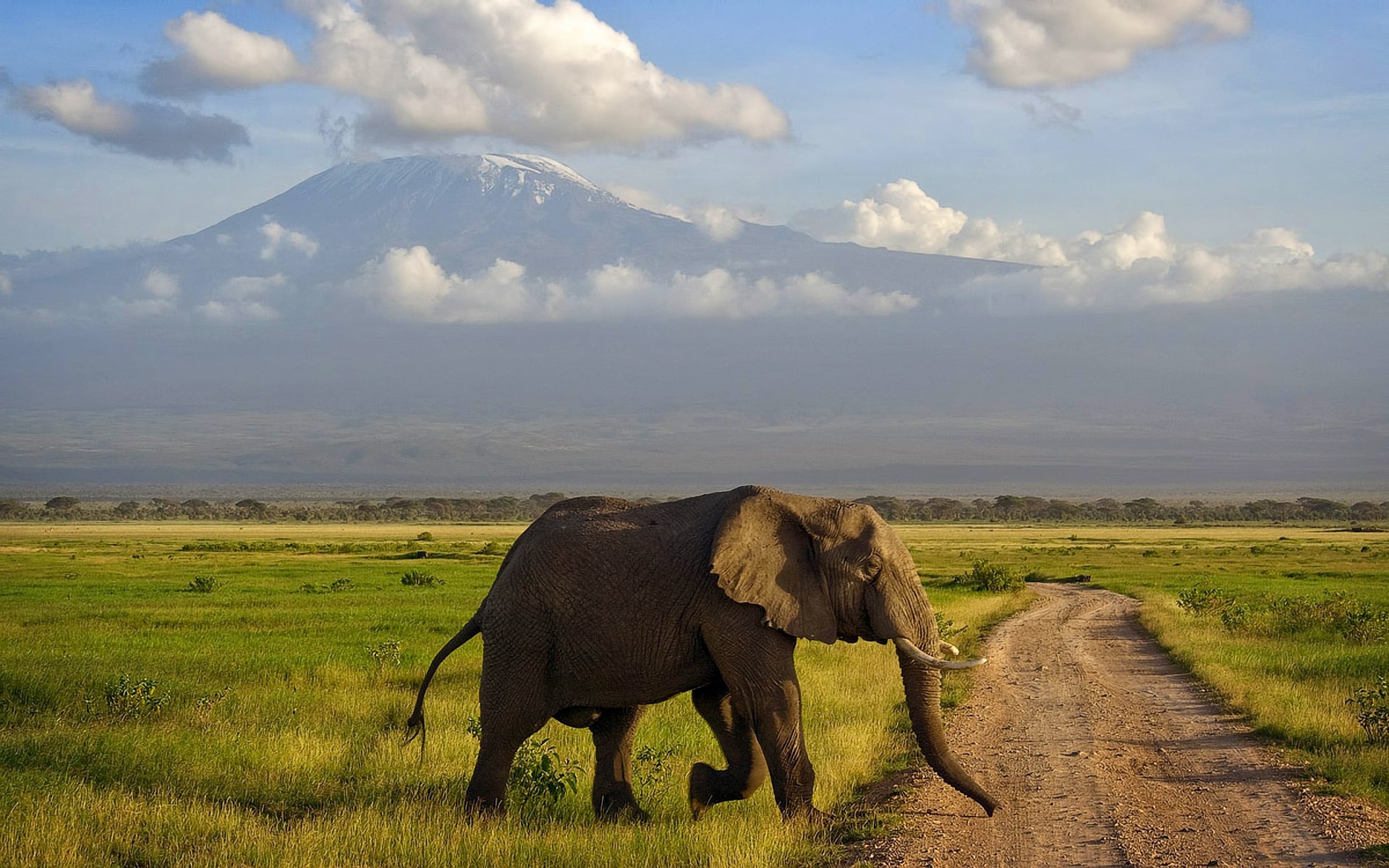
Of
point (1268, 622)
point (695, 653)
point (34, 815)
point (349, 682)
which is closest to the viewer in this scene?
point (34, 815)

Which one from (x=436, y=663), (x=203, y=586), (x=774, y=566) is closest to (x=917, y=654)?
(x=774, y=566)

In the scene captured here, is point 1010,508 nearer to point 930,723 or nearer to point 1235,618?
point 1235,618

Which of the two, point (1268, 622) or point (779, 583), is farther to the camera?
point (1268, 622)

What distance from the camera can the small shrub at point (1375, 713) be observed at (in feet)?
42.5

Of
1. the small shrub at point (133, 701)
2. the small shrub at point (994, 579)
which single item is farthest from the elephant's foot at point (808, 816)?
the small shrub at point (994, 579)

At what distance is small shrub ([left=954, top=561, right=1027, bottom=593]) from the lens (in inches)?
1593

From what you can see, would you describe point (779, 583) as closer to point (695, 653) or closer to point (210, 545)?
point (695, 653)

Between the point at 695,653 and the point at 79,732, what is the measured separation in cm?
692

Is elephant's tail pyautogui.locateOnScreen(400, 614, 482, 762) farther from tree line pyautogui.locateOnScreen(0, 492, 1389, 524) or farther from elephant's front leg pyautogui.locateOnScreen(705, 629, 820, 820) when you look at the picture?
tree line pyautogui.locateOnScreen(0, 492, 1389, 524)

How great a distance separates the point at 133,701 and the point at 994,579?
30.9m

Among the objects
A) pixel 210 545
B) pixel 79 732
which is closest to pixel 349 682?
pixel 79 732

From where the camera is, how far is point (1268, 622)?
84.0ft

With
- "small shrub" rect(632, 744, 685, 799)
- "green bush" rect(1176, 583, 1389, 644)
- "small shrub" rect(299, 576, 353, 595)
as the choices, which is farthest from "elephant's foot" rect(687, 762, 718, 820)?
"small shrub" rect(299, 576, 353, 595)

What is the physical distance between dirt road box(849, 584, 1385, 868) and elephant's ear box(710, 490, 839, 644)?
69.0 inches
